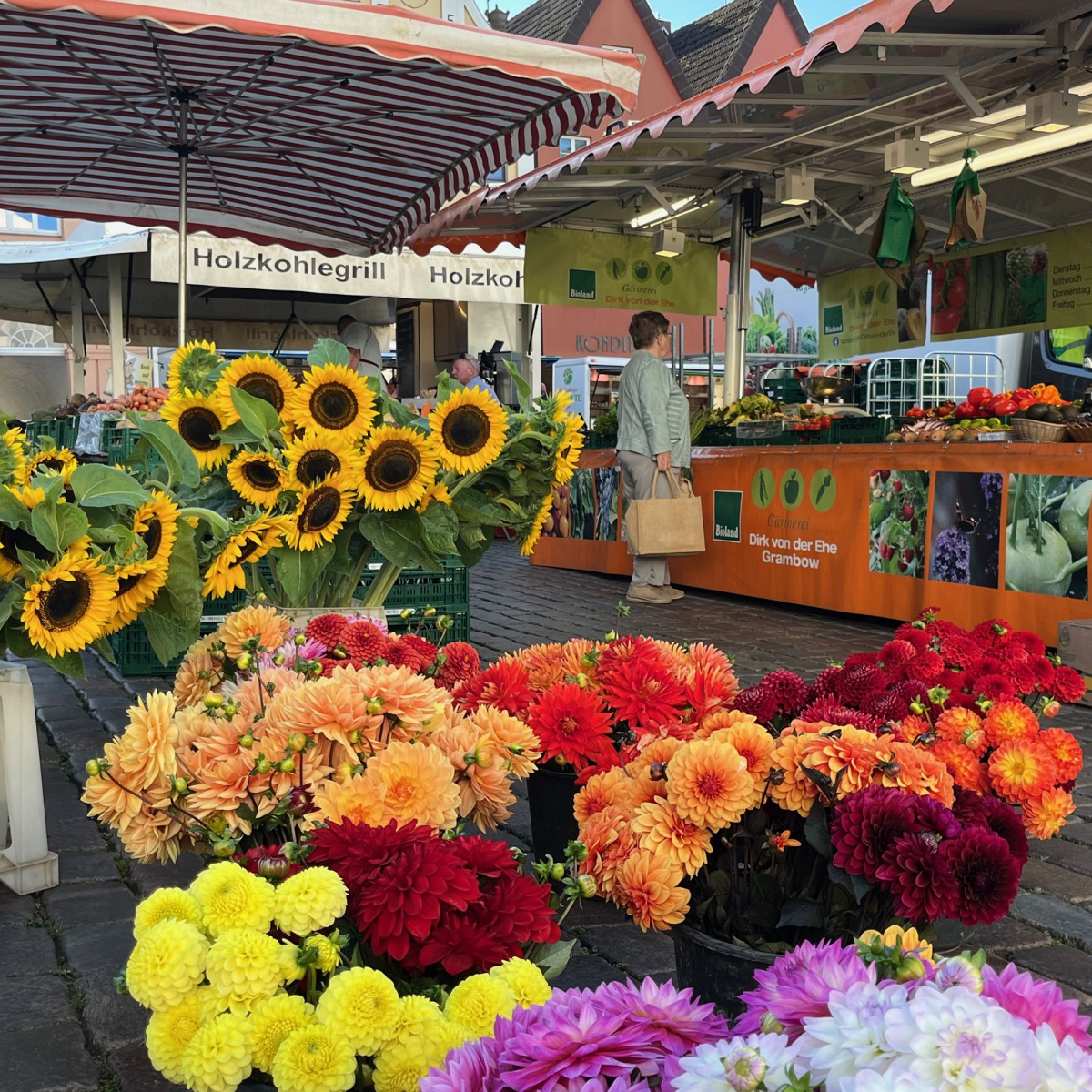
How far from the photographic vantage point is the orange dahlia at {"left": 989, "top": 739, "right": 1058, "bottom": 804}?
2.36 meters

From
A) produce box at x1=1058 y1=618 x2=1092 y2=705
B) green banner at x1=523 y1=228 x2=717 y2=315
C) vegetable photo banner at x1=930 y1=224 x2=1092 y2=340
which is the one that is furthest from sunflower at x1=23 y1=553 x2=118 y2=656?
vegetable photo banner at x1=930 y1=224 x2=1092 y2=340

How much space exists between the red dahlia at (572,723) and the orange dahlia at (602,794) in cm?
34

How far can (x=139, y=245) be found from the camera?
10.9 metres

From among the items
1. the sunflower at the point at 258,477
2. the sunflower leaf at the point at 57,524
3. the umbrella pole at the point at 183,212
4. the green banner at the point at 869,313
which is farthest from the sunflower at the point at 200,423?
the green banner at the point at 869,313

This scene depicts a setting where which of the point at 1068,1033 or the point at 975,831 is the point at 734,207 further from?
the point at 1068,1033

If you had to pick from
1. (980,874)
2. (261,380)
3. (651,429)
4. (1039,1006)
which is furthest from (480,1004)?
(651,429)

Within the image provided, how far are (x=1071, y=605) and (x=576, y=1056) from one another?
18.8 ft

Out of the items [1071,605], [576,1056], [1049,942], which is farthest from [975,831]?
[1071,605]

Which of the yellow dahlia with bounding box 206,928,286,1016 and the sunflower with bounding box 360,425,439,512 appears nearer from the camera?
the yellow dahlia with bounding box 206,928,286,1016

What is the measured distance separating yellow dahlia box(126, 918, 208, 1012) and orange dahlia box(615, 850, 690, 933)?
2.41 feet

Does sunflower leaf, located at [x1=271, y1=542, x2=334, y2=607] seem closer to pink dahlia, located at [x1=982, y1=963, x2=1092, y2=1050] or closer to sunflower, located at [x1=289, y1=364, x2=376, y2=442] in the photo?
sunflower, located at [x1=289, y1=364, x2=376, y2=442]

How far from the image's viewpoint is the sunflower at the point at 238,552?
265cm

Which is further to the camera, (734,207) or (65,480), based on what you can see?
(734,207)

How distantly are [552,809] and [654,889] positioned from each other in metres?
1.08
